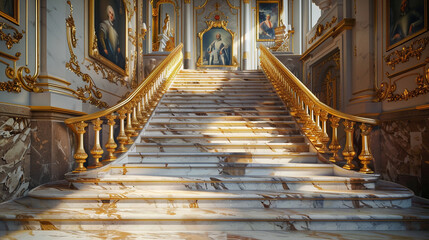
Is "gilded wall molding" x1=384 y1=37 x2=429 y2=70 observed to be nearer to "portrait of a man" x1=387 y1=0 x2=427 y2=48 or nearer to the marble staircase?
"portrait of a man" x1=387 y1=0 x2=427 y2=48

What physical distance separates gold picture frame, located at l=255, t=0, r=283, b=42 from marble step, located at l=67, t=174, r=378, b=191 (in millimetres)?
11408

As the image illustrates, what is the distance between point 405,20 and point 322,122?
208 centimetres

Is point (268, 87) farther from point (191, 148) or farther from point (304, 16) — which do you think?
point (304, 16)

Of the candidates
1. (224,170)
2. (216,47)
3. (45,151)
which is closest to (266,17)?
(216,47)

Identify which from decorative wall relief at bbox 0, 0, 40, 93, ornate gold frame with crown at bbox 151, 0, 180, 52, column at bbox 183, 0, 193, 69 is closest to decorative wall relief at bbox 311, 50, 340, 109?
decorative wall relief at bbox 0, 0, 40, 93

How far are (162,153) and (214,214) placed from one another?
62.3 inches

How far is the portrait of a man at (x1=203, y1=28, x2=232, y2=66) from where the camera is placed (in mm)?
13844

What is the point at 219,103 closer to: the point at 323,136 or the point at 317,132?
the point at 317,132

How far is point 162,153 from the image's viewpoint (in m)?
4.07

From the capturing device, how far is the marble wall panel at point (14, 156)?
3.28 meters

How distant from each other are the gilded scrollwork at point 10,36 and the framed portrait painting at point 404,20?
18.0 ft

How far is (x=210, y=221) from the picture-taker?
2.75 meters

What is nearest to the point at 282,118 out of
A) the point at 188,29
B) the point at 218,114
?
the point at 218,114

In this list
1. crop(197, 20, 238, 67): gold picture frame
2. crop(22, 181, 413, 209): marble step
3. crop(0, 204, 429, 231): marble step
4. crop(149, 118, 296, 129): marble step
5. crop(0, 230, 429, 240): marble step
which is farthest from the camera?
crop(197, 20, 238, 67): gold picture frame
